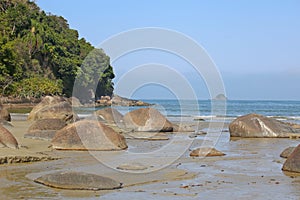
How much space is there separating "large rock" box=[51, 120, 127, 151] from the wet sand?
0.51 metres

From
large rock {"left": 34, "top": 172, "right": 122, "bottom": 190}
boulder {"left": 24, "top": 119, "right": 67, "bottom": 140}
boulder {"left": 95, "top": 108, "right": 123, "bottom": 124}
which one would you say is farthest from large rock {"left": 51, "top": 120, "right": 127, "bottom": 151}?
boulder {"left": 95, "top": 108, "right": 123, "bottom": 124}

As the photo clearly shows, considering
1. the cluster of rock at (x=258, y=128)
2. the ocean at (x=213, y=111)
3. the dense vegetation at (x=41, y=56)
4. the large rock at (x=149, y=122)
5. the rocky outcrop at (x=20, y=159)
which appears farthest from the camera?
the dense vegetation at (x=41, y=56)

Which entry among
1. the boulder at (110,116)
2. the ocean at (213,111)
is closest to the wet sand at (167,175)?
the ocean at (213,111)

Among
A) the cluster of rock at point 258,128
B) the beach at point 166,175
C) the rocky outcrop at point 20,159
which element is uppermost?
the cluster of rock at point 258,128

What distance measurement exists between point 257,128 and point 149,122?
18.2ft

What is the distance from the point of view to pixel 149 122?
24.3 m

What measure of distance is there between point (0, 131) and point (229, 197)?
7.39 meters

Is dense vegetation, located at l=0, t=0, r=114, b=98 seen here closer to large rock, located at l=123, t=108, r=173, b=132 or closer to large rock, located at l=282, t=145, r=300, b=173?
large rock, located at l=123, t=108, r=173, b=132

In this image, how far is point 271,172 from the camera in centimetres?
1144

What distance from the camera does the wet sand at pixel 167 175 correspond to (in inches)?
337

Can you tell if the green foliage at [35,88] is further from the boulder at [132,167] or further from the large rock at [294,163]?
the large rock at [294,163]

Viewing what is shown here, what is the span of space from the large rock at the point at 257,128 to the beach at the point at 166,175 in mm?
5303

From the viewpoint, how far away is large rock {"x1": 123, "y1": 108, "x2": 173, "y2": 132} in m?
24.3

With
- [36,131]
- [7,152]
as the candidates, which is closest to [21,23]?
[36,131]
